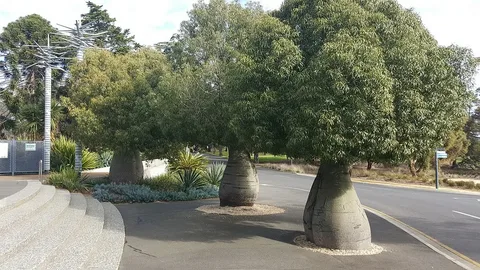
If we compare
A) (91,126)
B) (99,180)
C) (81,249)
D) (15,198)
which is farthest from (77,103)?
(81,249)

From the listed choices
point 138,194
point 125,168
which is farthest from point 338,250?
point 125,168

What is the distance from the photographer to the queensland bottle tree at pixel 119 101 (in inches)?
597

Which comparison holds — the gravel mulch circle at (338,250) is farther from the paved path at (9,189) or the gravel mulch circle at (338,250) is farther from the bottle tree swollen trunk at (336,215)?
the paved path at (9,189)

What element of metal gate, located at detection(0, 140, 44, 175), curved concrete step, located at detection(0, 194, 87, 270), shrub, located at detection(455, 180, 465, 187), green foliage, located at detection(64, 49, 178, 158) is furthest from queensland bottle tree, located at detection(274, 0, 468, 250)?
shrub, located at detection(455, 180, 465, 187)

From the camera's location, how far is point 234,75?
9.17m

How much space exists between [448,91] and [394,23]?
1.54m

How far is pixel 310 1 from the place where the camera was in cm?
904

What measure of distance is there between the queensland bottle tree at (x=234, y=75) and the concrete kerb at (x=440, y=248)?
3.92 meters

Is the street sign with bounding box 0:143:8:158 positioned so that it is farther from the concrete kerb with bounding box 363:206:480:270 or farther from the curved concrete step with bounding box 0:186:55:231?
the concrete kerb with bounding box 363:206:480:270

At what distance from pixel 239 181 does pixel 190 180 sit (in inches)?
191

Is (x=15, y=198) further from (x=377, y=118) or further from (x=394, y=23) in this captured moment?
(x=394, y=23)

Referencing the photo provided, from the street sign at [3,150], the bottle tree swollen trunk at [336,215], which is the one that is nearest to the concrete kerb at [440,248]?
the bottle tree swollen trunk at [336,215]

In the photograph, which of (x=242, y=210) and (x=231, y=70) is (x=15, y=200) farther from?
(x=242, y=210)

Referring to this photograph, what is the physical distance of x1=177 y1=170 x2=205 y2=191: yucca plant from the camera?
1828cm
